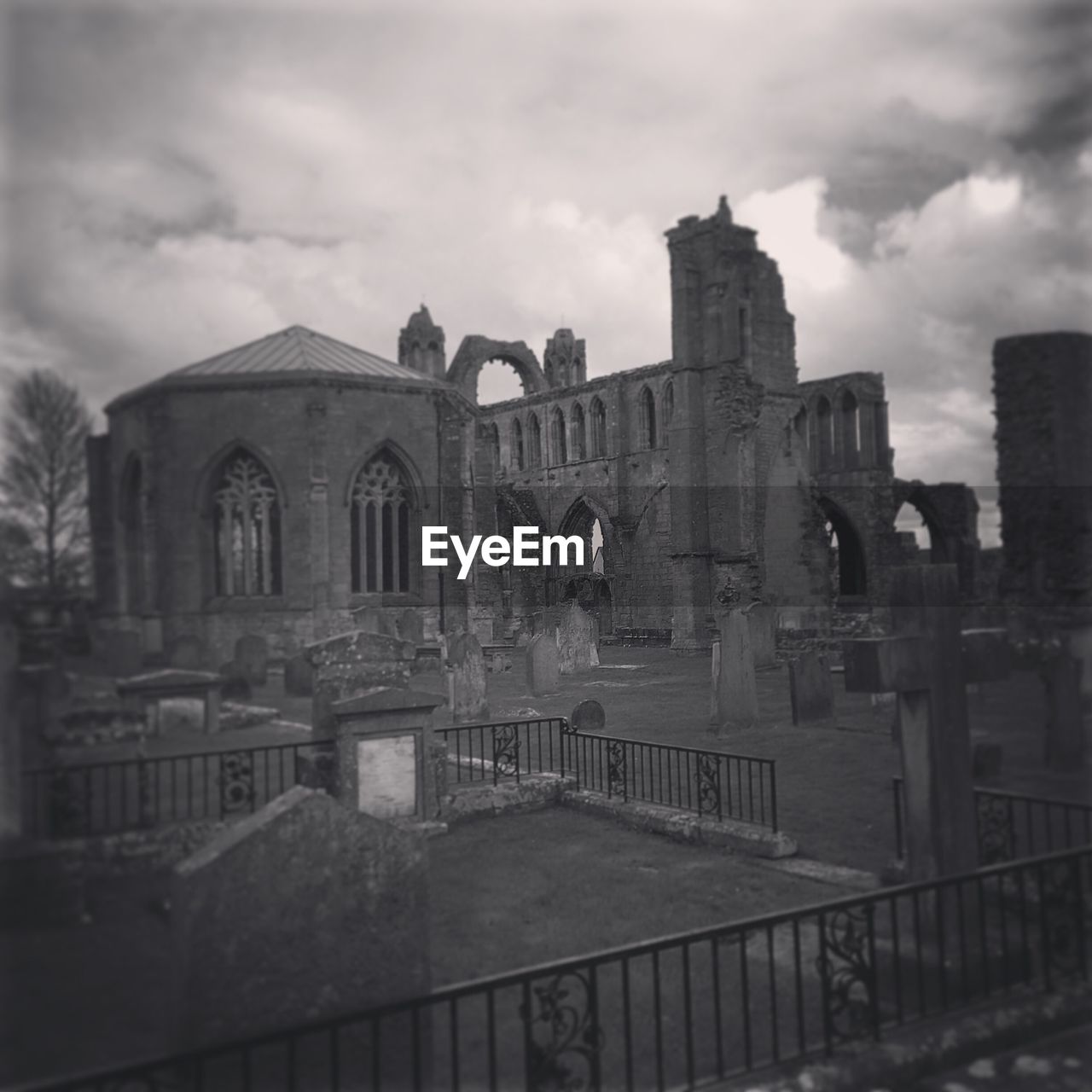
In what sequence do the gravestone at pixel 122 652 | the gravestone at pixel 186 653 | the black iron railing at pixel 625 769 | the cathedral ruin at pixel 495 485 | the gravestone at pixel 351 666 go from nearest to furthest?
the gravestone at pixel 122 652 < the gravestone at pixel 186 653 < the cathedral ruin at pixel 495 485 < the gravestone at pixel 351 666 < the black iron railing at pixel 625 769

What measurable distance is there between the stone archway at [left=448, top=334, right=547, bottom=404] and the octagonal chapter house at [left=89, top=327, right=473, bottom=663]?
0.48m

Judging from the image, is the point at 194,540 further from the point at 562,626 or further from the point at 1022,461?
the point at 1022,461

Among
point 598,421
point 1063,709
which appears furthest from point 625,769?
point 598,421

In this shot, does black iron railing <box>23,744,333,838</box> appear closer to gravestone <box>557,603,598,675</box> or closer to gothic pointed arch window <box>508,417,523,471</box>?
gravestone <box>557,603,598,675</box>

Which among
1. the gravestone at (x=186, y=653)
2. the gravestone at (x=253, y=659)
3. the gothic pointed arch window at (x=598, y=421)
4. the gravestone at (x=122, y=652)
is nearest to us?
→ the gravestone at (x=122, y=652)

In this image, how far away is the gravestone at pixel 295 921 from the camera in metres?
3.46

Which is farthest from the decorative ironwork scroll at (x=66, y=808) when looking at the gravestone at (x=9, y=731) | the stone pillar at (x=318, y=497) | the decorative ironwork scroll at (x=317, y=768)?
the stone pillar at (x=318, y=497)

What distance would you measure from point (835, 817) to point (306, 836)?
4.06 meters

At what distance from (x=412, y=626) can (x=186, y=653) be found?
5.19 ft

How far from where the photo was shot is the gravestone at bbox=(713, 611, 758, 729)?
846 centimetres

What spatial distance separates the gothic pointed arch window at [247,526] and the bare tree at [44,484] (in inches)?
33.8

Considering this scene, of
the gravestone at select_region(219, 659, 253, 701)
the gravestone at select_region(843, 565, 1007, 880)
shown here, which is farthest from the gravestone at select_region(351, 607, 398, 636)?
the gravestone at select_region(843, 565, 1007, 880)

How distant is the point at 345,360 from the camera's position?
555cm

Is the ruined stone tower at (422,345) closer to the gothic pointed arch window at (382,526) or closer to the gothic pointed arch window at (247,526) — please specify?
the gothic pointed arch window at (382,526)
